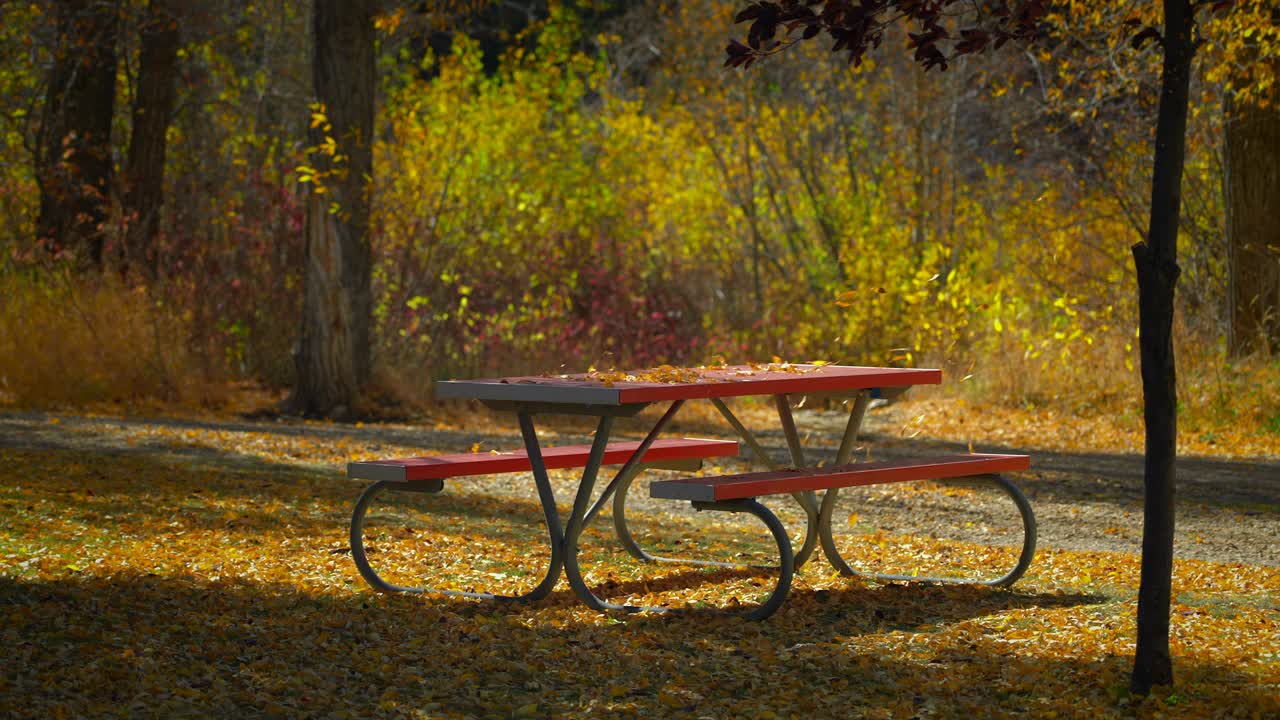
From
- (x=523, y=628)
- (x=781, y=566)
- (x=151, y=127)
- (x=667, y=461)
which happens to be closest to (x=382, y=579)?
(x=523, y=628)

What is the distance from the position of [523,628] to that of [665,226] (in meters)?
12.7

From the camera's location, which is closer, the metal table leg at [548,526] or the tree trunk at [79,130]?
the metal table leg at [548,526]

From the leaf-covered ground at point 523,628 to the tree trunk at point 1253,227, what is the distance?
5.19 m

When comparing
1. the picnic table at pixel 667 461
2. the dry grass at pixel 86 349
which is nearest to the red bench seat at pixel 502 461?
the picnic table at pixel 667 461

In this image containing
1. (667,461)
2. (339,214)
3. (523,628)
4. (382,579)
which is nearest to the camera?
(523,628)

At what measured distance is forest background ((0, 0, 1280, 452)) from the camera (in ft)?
39.1

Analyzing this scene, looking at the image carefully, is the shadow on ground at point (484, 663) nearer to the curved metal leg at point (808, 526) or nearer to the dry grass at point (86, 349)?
the curved metal leg at point (808, 526)

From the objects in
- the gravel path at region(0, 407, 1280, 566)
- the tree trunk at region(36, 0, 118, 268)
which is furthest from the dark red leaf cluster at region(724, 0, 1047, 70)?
the tree trunk at region(36, 0, 118, 268)

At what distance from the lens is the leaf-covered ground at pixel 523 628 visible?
3793 mm

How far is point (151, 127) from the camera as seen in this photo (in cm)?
1384

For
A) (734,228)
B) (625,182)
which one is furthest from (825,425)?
(625,182)

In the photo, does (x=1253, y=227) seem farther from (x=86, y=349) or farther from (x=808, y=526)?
(x=86, y=349)

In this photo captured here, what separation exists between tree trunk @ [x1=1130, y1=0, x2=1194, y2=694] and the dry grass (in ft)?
31.9

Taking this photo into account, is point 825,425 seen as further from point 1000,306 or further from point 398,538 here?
point 398,538
